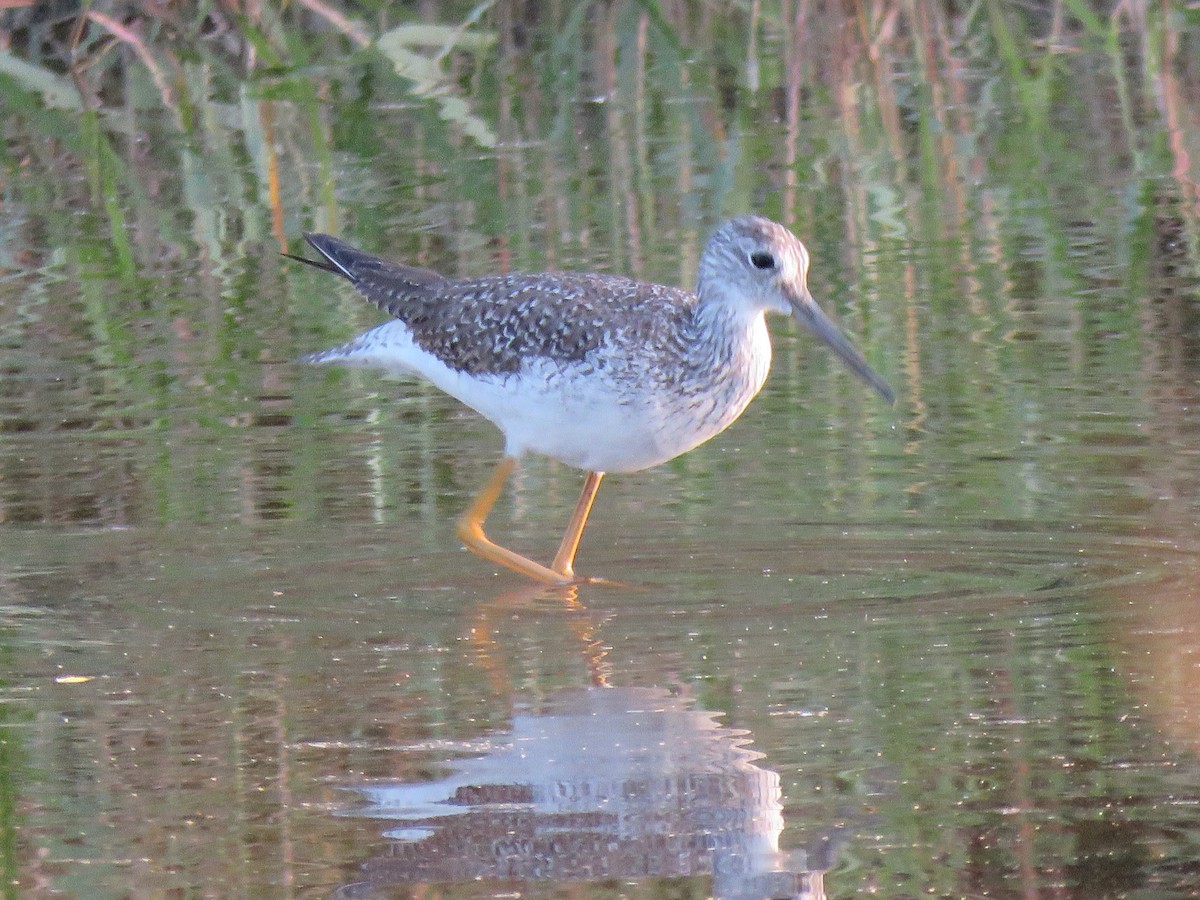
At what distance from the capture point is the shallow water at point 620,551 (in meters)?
4.41

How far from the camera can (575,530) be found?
6.86m

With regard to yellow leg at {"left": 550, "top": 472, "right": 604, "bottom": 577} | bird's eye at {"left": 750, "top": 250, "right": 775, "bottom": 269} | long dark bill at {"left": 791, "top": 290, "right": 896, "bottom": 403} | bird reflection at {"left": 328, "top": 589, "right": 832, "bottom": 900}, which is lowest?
yellow leg at {"left": 550, "top": 472, "right": 604, "bottom": 577}

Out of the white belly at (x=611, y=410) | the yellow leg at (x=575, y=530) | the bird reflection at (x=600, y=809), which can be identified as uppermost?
the white belly at (x=611, y=410)

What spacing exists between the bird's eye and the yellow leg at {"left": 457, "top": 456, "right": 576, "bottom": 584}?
962 mm

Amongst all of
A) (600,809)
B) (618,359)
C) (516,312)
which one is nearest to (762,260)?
(618,359)

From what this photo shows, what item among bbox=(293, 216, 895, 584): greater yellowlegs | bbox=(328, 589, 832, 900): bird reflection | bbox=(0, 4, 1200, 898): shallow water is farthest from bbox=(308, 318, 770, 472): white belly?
bbox=(328, 589, 832, 900): bird reflection

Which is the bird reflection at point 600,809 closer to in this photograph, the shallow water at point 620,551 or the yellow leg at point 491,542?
the shallow water at point 620,551

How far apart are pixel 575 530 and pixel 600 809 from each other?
2396mm

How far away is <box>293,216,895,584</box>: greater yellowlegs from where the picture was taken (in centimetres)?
654

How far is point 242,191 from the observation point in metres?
12.2

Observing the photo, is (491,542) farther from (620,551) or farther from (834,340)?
(834,340)

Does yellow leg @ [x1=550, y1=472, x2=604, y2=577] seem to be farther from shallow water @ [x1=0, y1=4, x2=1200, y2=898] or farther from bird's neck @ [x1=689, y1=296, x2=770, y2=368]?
bird's neck @ [x1=689, y1=296, x2=770, y2=368]

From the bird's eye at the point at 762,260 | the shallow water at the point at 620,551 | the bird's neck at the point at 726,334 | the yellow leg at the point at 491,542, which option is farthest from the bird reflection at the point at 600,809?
the bird's eye at the point at 762,260

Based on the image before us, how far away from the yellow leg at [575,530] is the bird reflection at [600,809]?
141 centimetres
